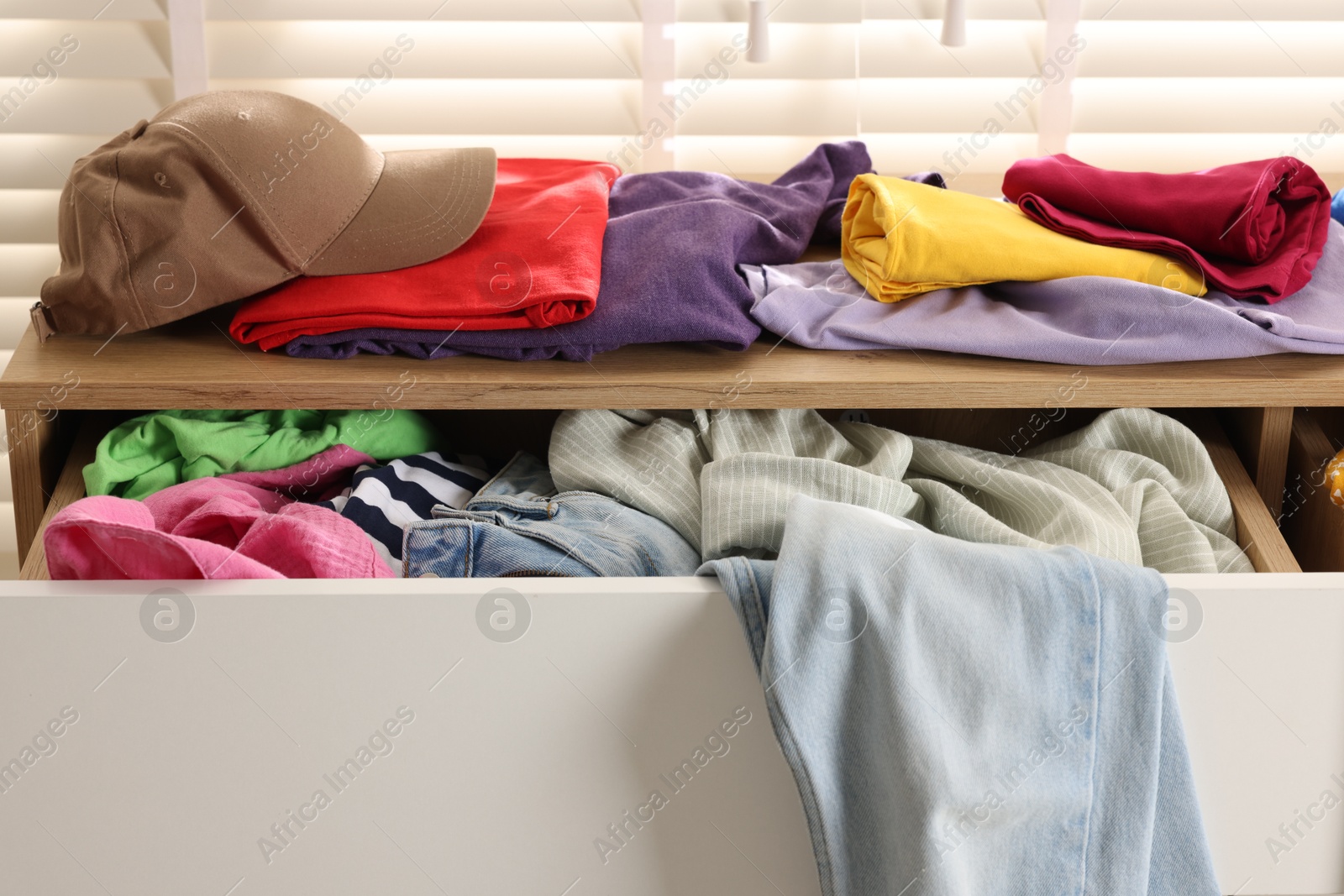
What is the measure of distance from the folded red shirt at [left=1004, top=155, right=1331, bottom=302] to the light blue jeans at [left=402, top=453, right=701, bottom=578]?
16.5 inches

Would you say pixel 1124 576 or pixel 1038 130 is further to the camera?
pixel 1038 130

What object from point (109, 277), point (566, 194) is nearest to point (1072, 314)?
point (566, 194)

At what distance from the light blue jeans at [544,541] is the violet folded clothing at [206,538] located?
0.13 feet

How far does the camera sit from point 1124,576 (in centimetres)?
65

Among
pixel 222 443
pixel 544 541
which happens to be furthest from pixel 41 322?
pixel 544 541

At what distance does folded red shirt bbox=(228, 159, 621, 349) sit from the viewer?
2.75ft

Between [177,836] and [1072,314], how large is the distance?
2.31 feet

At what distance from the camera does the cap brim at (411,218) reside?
86 centimetres

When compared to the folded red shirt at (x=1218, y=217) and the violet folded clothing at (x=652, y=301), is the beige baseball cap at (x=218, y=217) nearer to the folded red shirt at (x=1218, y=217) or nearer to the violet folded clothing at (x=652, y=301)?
the violet folded clothing at (x=652, y=301)

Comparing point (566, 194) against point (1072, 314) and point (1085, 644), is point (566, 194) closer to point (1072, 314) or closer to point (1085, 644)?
point (1072, 314)

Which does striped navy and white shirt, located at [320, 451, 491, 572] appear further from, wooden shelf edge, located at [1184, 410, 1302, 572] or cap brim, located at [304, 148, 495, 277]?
wooden shelf edge, located at [1184, 410, 1302, 572]

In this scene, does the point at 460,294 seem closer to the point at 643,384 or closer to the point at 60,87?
the point at 643,384

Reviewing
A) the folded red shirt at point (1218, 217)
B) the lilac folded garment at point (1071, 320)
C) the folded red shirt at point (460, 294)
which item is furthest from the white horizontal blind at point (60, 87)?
the folded red shirt at point (1218, 217)

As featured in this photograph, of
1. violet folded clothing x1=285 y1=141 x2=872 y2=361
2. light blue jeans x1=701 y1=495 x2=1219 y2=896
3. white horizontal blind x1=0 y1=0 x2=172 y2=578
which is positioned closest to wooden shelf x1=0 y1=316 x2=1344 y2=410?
violet folded clothing x1=285 y1=141 x2=872 y2=361
